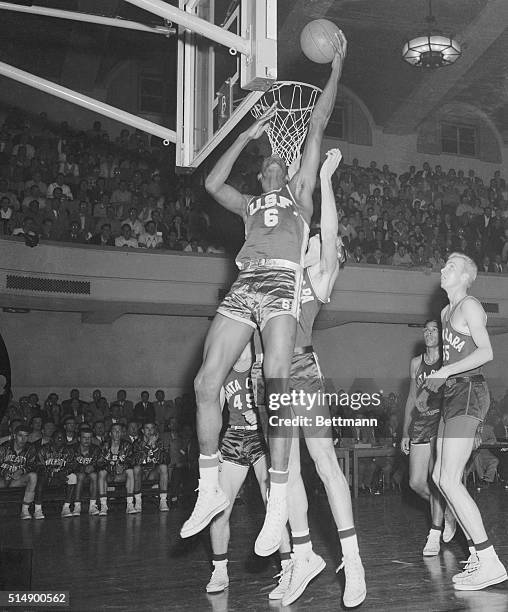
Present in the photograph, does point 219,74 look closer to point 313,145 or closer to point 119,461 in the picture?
point 313,145

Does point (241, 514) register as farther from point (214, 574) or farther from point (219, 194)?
point (219, 194)

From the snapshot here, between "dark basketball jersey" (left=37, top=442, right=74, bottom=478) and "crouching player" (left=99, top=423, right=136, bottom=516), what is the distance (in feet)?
1.37

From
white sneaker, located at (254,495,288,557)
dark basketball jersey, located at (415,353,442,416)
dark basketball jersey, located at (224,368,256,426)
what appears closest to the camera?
white sneaker, located at (254,495,288,557)

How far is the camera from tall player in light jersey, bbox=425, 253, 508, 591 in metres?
4.44

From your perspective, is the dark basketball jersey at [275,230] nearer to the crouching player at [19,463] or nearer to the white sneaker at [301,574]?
the white sneaker at [301,574]

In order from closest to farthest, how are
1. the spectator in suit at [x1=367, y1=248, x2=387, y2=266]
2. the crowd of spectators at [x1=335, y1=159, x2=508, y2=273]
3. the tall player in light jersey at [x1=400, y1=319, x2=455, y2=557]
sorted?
the tall player in light jersey at [x1=400, y1=319, x2=455, y2=557]
the spectator in suit at [x1=367, y1=248, x2=387, y2=266]
the crowd of spectators at [x1=335, y1=159, x2=508, y2=273]

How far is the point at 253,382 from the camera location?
15.3 ft

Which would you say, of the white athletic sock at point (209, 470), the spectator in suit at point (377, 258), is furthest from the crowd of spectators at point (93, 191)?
the white athletic sock at point (209, 470)

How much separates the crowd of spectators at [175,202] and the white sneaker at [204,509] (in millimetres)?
7939

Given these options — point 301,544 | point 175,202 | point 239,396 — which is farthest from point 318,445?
point 175,202

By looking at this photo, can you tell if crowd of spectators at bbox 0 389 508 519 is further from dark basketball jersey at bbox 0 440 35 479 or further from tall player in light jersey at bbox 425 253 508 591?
tall player in light jersey at bbox 425 253 508 591

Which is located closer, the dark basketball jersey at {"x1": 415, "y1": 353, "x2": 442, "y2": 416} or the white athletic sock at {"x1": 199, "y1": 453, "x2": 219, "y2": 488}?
the white athletic sock at {"x1": 199, "y1": 453, "x2": 219, "y2": 488}

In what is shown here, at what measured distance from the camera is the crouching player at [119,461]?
896cm

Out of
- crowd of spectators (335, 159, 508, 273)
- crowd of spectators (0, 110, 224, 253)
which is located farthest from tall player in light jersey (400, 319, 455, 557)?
crowd of spectators (335, 159, 508, 273)
